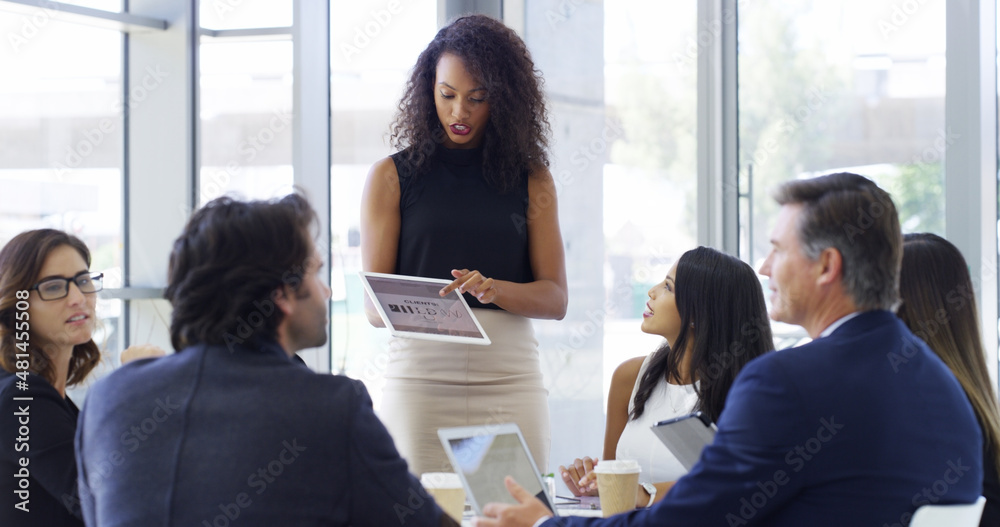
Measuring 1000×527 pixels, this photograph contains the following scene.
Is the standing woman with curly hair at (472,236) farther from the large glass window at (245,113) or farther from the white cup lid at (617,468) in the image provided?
the large glass window at (245,113)

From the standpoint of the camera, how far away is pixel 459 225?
A: 265 cm

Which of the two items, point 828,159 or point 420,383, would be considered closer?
point 420,383

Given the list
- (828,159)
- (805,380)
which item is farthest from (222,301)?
(828,159)

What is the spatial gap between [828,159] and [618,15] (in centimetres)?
125

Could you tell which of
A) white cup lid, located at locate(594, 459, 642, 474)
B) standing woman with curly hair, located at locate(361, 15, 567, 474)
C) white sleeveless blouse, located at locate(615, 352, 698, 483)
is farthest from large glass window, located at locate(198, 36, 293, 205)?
white cup lid, located at locate(594, 459, 642, 474)

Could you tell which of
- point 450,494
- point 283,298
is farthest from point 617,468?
point 283,298

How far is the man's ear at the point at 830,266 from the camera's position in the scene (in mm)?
1505

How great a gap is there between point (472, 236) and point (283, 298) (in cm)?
125

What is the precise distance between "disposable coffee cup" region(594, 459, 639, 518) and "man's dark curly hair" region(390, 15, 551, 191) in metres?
1.10

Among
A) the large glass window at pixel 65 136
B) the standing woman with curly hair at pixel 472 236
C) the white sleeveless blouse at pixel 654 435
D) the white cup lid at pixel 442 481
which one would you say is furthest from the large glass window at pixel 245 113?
the white cup lid at pixel 442 481

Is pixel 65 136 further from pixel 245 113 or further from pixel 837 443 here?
pixel 837 443

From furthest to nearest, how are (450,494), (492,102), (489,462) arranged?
(492,102), (450,494), (489,462)

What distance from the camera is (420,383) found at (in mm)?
2604

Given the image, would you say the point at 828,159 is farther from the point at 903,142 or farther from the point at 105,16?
the point at 105,16
